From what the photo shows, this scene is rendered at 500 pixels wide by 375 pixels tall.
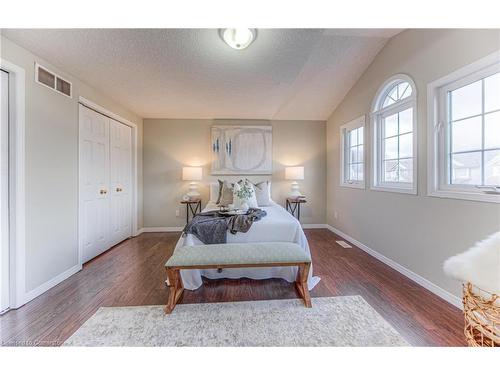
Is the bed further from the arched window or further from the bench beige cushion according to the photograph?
the arched window

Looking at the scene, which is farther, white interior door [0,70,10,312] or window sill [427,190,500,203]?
white interior door [0,70,10,312]

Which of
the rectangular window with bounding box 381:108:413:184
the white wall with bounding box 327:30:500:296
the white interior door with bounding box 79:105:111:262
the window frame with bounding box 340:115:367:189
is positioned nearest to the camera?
the white wall with bounding box 327:30:500:296

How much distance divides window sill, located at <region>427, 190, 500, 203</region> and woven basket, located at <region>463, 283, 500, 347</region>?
111cm

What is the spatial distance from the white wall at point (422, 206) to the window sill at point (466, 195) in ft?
0.13

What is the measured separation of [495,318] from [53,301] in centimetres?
286

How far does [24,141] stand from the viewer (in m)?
1.77

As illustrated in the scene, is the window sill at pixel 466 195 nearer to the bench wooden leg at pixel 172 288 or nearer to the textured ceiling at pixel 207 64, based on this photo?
the textured ceiling at pixel 207 64

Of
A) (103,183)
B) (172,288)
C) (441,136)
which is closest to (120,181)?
(103,183)

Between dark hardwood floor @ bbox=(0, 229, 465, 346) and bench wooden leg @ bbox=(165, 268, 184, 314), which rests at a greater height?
bench wooden leg @ bbox=(165, 268, 184, 314)

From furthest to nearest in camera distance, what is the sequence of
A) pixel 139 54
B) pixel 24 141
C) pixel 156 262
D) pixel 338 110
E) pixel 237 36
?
pixel 338 110
pixel 156 262
pixel 139 54
pixel 237 36
pixel 24 141

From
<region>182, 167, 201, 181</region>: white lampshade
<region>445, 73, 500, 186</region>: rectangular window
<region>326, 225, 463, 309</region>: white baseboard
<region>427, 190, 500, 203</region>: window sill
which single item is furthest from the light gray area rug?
<region>182, 167, 201, 181</region>: white lampshade

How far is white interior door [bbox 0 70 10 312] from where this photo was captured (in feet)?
5.40
